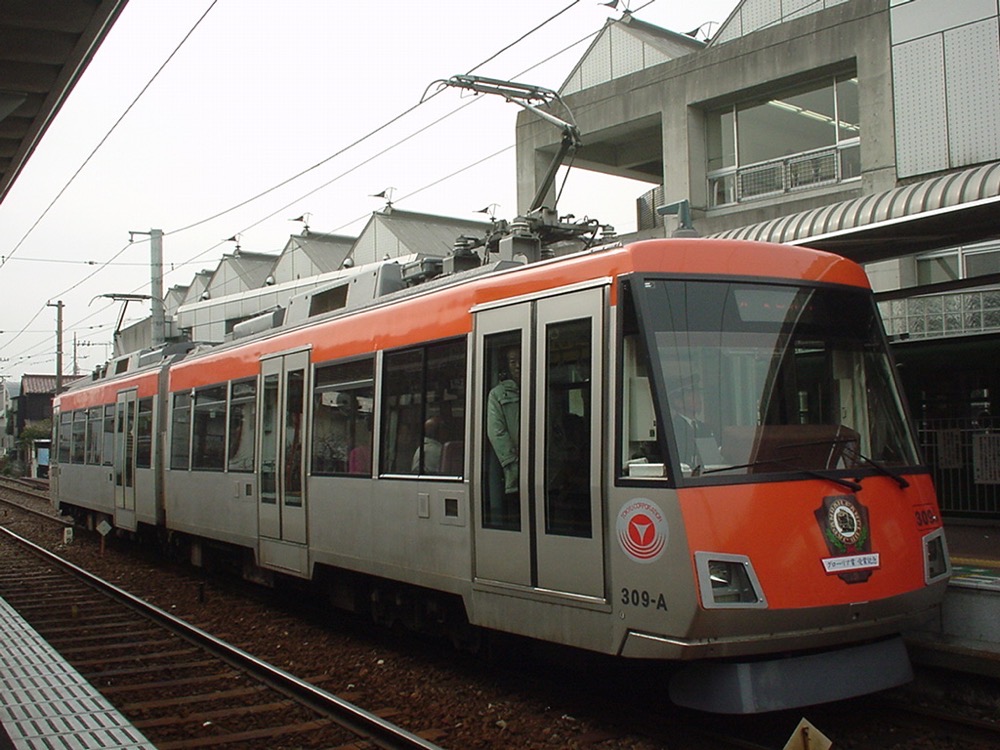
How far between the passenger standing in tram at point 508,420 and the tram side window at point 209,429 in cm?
633

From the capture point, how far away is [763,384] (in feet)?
20.8

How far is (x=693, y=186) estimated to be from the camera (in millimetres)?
20859

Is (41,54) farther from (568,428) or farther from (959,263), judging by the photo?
(959,263)

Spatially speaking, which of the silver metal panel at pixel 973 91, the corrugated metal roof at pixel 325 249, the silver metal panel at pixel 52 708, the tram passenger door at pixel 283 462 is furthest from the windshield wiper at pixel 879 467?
the corrugated metal roof at pixel 325 249

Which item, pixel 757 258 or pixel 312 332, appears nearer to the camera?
pixel 757 258

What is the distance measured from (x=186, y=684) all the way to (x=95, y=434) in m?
12.6

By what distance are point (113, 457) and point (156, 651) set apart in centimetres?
909

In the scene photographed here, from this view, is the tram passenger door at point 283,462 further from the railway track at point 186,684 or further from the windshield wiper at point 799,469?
the windshield wiper at point 799,469

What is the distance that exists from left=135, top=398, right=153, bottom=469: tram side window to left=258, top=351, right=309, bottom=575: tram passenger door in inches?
212

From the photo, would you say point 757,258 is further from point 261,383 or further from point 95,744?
point 261,383

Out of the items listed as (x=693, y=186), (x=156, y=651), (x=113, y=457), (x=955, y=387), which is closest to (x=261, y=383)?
(x=156, y=651)

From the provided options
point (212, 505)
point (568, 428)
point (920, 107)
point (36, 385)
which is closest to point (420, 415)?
point (568, 428)

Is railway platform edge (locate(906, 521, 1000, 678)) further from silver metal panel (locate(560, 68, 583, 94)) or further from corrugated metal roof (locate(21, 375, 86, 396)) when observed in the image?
corrugated metal roof (locate(21, 375, 86, 396))

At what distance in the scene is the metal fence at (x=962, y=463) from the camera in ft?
45.3
